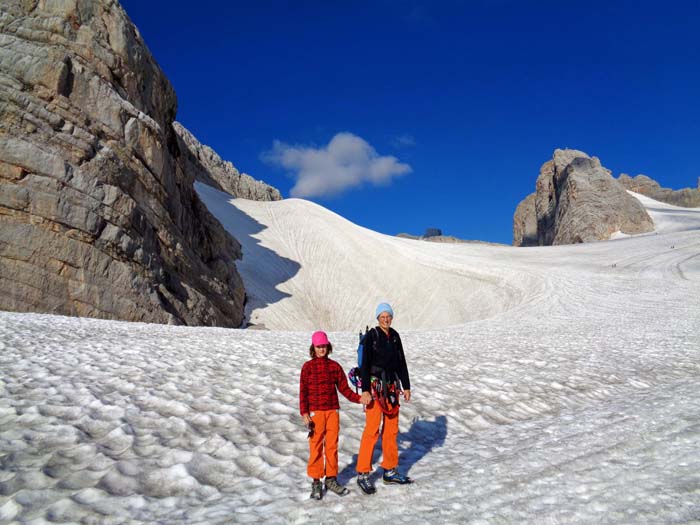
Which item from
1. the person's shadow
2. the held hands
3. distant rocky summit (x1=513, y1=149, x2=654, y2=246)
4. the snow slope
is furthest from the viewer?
distant rocky summit (x1=513, y1=149, x2=654, y2=246)

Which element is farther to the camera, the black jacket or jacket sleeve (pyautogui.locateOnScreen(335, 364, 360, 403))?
the black jacket

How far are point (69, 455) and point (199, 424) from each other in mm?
1780

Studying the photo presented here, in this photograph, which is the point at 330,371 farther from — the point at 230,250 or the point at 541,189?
the point at 541,189

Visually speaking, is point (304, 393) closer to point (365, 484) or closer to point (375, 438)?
point (375, 438)

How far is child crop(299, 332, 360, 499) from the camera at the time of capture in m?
5.21

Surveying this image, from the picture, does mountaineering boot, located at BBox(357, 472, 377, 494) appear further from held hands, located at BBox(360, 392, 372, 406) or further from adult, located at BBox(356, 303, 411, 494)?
held hands, located at BBox(360, 392, 372, 406)

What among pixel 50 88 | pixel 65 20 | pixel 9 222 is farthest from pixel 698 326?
pixel 65 20

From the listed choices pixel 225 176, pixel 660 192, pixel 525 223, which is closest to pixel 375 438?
pixel 225 176

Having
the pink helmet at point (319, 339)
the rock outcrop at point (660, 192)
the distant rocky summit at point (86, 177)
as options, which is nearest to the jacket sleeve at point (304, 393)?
the pink helmet at point (319, 339)

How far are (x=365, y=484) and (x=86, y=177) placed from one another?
20.3 m

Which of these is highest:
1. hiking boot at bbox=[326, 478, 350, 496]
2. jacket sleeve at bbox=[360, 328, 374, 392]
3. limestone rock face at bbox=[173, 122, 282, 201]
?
limestone rock face at bbox=[173, 122, 282, 201]

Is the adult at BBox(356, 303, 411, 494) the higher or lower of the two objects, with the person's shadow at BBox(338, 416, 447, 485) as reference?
higher

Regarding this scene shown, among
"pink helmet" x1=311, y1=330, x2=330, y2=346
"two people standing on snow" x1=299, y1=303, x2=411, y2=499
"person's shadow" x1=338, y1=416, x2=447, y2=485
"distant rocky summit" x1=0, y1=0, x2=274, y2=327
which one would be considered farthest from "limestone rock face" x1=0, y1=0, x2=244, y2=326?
"two people standing on snow" x1=299, y1=303, x2=411, y2=499

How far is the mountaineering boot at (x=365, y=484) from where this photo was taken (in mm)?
5230
